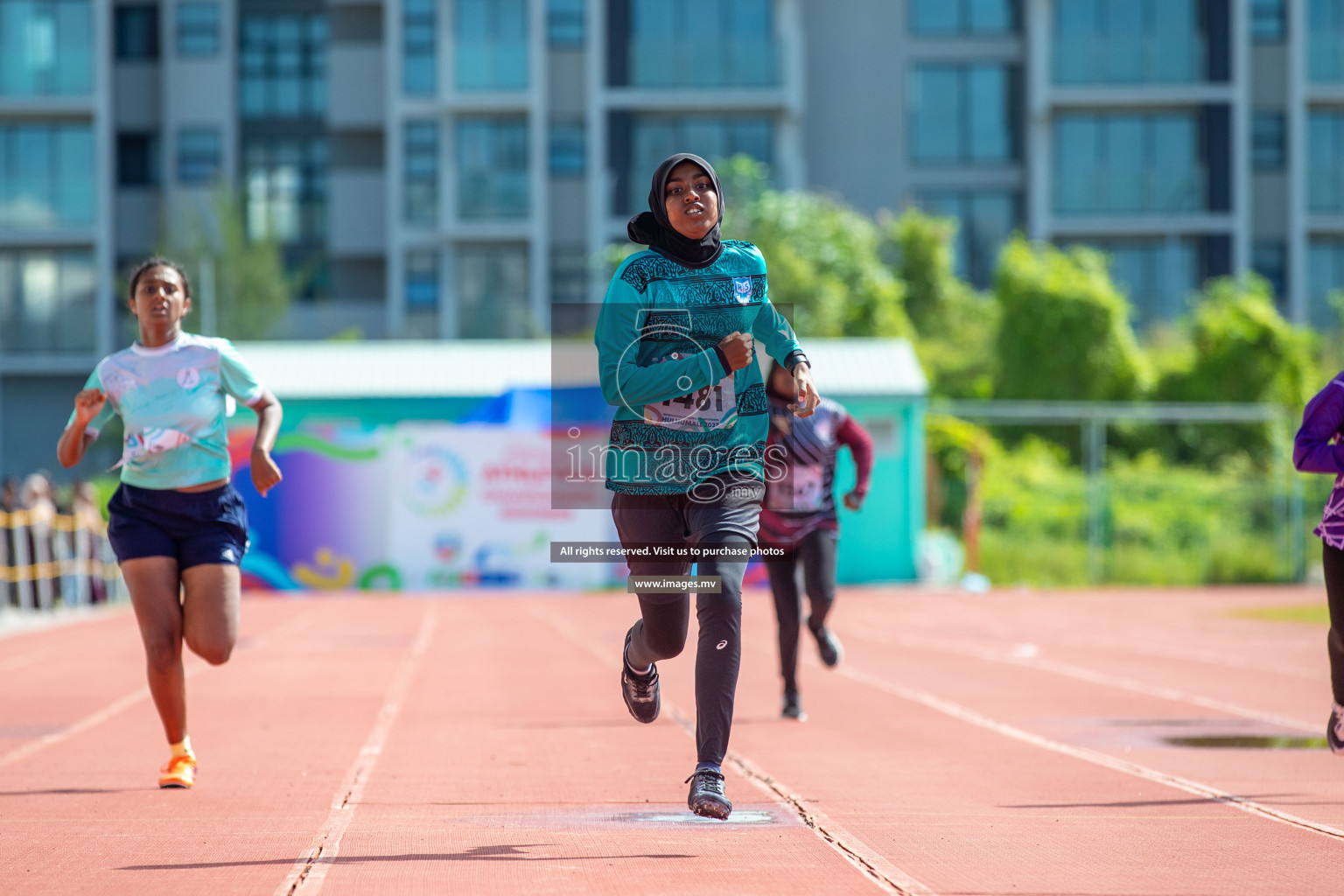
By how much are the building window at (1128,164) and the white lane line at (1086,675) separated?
30.9 meters

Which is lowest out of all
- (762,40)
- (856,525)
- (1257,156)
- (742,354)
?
(856,525)

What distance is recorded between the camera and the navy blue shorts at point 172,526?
6.87 m

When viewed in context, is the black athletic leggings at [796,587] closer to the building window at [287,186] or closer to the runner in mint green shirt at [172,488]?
the runner in mint green shirt at [172,488]

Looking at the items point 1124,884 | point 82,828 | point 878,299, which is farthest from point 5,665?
point 878,299

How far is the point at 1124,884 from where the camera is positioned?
484 cm

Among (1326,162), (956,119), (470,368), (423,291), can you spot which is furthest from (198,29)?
(1326,162)

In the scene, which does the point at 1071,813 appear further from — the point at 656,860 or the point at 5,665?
the point at 5,665

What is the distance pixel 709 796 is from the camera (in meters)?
5.48

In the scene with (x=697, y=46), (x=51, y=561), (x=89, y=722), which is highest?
(x=697, y=46)

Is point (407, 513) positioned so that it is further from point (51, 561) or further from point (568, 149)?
point (568, 149)

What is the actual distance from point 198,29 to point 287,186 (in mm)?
5112

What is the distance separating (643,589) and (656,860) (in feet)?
3.09

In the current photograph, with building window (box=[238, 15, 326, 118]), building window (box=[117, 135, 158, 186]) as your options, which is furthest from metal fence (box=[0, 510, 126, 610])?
building window (box=[238, 15, 326, 118])

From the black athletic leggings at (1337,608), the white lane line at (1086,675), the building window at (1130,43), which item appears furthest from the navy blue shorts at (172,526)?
the building window at (1130,43)
